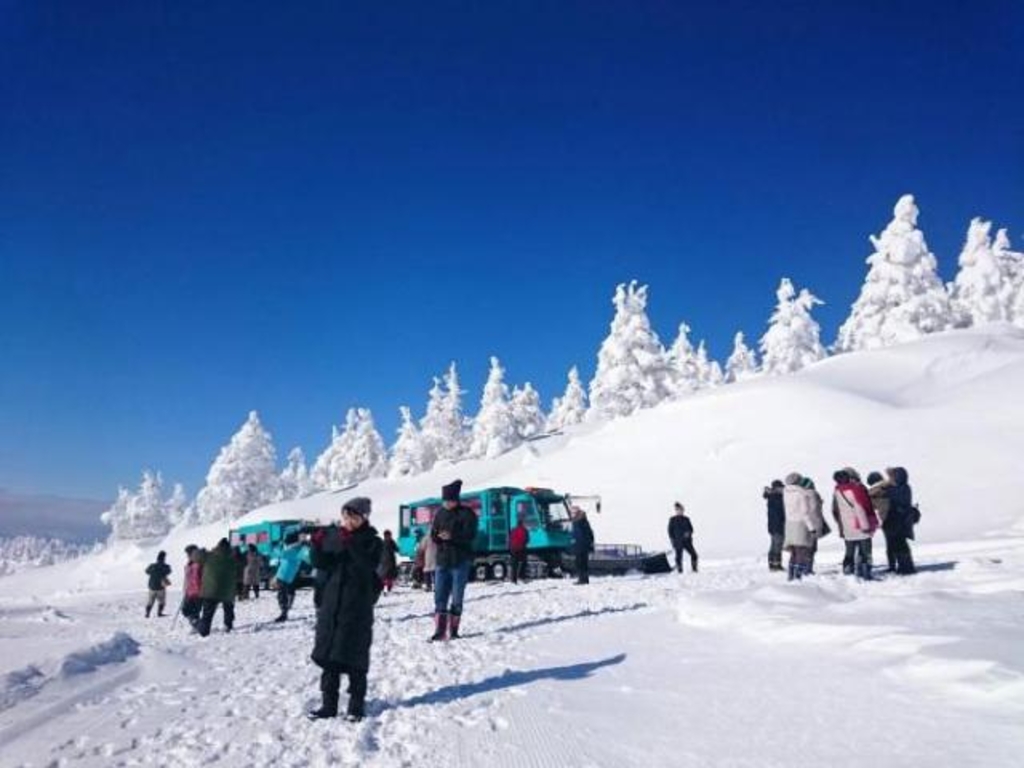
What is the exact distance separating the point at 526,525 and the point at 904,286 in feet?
148

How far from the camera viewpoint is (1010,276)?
214 feet

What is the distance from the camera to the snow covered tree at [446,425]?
83750mm

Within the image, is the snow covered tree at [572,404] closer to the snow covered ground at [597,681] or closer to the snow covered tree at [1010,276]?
the snow covered tree at [1010,276]

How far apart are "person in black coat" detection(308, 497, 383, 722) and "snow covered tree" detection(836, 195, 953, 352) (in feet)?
193

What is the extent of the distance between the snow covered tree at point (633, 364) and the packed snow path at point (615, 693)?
5420 centimetres

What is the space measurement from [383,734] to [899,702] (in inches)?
146

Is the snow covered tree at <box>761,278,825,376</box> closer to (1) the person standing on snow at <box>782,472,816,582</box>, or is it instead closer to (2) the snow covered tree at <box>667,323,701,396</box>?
(2) the snow covered tree at <box>667,323,701,396</box>

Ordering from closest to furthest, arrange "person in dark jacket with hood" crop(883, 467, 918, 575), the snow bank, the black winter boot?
1. the black winter boot
2. "person in dark jacket with hood" crop(883, 467, 918, 575)
3. the snow bank

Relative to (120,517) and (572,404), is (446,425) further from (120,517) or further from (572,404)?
(120,517)

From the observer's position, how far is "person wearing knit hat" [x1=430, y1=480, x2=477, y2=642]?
413 inches

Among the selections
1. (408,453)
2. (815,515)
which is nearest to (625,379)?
(408,453)

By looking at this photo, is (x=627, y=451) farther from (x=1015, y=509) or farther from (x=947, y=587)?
(x=947, y=587)

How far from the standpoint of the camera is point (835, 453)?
35125mm

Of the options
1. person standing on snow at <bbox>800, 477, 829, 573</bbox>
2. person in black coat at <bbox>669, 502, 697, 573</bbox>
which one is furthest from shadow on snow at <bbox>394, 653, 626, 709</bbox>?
person in black coat at <bbox>669, 502, 697, 573</bbox>
